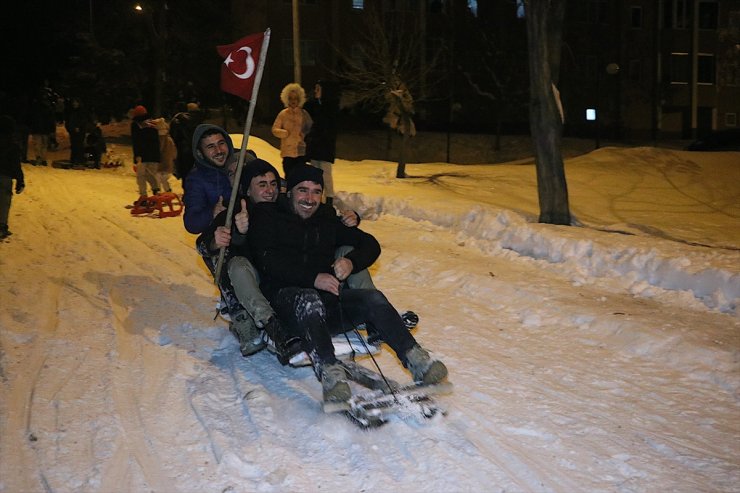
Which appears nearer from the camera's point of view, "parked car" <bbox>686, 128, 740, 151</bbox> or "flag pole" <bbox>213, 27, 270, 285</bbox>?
"flag pole" <bbox>213, 27, 270, 285</bbox>

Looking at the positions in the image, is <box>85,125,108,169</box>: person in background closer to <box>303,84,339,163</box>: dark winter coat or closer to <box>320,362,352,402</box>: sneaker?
<box>303,84,339,163</box>: dark winter coat

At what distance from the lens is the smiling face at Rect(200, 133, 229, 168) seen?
24.5 ft

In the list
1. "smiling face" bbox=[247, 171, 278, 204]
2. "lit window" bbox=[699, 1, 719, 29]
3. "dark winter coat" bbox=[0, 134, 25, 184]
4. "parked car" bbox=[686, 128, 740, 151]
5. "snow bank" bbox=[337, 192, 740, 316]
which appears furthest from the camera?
"lit window" bbox=[699, 1, 719, 29]

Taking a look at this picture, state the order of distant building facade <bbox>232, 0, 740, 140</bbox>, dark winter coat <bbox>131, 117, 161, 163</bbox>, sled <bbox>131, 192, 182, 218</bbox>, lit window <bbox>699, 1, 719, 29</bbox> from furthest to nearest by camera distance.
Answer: lit window <bbox>699, 1, 719, 29</bbox>, distant building facade <bbox>232, 0, 740, 140</bbox>, dark winter coat <bbox>131, 117, 161, 163</bbox>, sled <bbox>131, 192, 182, 218</bbox>

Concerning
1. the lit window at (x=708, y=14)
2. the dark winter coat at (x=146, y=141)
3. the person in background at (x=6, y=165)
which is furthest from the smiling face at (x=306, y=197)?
the lit window at (x=708, y=14)

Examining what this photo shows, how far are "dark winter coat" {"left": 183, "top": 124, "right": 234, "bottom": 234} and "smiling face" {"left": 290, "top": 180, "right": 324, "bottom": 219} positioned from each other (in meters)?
Answer: 1.43

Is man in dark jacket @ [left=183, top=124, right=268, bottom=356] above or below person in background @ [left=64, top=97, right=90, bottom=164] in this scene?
below

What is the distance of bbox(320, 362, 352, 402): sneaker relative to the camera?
4.98 metres

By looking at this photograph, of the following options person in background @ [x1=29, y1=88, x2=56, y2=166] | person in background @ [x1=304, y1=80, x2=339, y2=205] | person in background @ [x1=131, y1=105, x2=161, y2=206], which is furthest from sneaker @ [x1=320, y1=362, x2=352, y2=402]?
person in background @ [x1=29, y1=88, x2=56, y2=166]

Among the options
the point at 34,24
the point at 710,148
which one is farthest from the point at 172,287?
the point at 34,24

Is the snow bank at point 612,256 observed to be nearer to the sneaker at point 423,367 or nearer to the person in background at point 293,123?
the person in background at point 293,123

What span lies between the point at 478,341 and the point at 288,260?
2.06 meters

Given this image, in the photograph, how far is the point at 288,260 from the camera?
5902 mm

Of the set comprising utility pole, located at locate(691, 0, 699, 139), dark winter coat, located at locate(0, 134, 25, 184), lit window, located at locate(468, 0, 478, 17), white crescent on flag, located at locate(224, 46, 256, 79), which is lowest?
dark winter coat, located at locate(0, 134, 25, 184)
